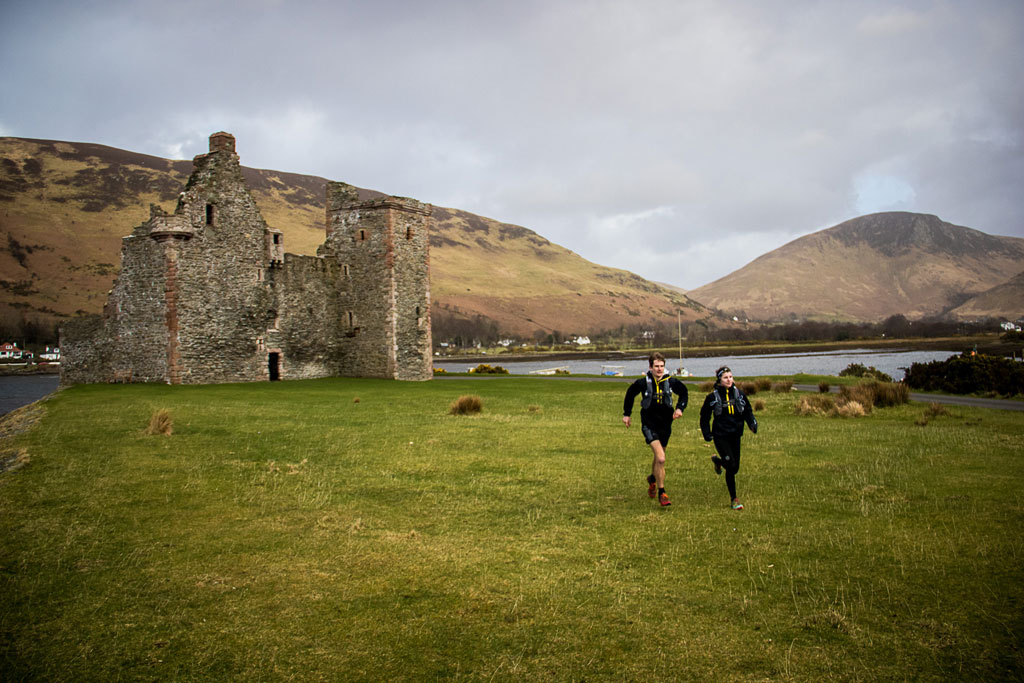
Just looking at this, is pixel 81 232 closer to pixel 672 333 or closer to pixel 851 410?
pixel 672 333

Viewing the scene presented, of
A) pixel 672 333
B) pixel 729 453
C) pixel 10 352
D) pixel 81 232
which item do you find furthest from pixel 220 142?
pixel 672 333

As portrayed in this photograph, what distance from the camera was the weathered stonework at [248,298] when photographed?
3095 cm

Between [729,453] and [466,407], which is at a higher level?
[729,453]

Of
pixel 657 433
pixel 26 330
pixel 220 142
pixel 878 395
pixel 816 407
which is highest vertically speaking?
pixel 220 142

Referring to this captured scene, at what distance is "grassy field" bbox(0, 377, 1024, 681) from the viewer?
4.43 meters

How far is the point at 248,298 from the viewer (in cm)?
3328

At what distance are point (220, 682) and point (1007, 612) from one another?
5568 millimetres

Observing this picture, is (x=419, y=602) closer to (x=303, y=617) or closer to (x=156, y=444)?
(x=303, y=617)

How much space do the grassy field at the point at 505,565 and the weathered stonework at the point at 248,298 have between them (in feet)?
65.1

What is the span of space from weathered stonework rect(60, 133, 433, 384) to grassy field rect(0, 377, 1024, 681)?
19844 mm

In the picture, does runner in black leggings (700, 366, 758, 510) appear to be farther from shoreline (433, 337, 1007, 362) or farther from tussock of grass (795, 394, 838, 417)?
shoreline (433, 337, 1007, 362)

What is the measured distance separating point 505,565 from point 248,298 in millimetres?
30523

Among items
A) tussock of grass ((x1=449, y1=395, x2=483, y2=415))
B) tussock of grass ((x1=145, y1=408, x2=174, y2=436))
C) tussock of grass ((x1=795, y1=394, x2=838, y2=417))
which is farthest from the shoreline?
tussock of grass ((x1=145, y1=408, x2=174, y2=436))

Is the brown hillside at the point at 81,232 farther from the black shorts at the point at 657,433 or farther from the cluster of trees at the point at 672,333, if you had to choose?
the black shorts at the point at 657,433
